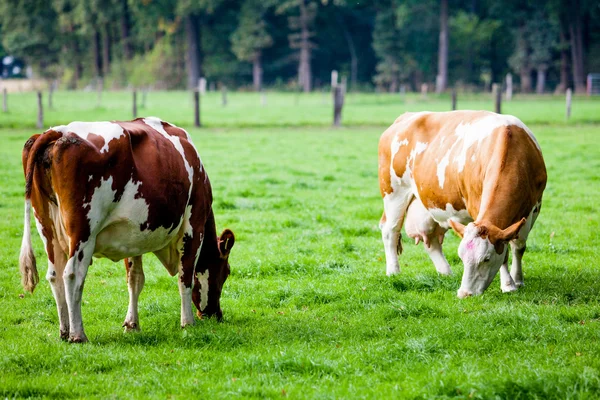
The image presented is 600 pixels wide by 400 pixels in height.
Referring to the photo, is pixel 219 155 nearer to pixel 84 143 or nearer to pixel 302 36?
pixel 84 143

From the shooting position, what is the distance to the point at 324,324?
6836mm

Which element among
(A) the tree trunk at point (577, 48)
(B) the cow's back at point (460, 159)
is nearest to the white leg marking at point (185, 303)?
(B) the cow's back at point (460, 159)

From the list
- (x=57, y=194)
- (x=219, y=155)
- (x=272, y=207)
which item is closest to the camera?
(x=57, y=194)

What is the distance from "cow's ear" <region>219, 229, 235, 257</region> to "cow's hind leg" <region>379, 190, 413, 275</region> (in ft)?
7.98

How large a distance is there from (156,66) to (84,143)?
68.7 m

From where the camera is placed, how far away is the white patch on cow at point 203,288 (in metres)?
7.00

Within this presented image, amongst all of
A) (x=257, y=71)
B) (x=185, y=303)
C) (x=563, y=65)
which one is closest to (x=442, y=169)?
(x=185, y=303)

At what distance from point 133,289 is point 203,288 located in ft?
2.10

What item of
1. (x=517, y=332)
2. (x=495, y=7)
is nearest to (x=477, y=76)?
(x=495, y=7)

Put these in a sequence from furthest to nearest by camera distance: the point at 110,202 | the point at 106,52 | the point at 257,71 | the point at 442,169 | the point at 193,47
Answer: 1. the point at 106,52
2. the point at 257,71
3. the point at 193,47
4. the point at 442,169
5. the point at 110,202

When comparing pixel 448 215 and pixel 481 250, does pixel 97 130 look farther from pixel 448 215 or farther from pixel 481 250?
pixel 448 215

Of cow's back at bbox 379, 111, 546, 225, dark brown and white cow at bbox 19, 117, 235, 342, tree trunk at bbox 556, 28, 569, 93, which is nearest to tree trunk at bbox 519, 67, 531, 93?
tree trunk at bbox 556, 28, 569, 93

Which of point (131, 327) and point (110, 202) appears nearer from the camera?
point (110, 202)

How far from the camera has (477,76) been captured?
71.4 m
